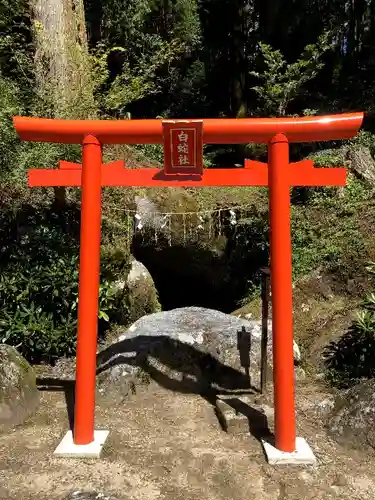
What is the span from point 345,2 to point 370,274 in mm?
13185

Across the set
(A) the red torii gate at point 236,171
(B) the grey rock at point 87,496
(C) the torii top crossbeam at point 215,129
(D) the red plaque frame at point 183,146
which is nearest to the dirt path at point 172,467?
(B) the grey rock at point 87,496

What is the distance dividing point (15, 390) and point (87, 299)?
138cm

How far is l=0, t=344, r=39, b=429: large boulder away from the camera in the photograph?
13.9 feet

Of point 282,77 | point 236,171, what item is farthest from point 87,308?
point 282,77

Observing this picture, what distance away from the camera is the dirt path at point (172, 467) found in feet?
10.5

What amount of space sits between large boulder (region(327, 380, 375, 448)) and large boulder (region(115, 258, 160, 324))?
406 cm

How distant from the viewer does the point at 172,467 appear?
11.6ft

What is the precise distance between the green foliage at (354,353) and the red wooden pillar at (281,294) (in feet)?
5.86

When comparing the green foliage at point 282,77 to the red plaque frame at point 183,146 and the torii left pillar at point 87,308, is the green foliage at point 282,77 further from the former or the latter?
the torii left pillar at point 87,308

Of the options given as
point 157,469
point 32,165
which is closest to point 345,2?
point 32,165

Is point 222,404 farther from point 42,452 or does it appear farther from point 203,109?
point 203,109

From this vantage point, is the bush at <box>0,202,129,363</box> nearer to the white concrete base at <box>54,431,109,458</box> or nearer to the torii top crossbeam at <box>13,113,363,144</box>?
the white concrete base at <box>54,431,109,458</box>

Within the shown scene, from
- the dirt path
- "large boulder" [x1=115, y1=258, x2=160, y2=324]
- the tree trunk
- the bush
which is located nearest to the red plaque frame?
the dirt path

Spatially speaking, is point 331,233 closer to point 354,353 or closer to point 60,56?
point 354,353
